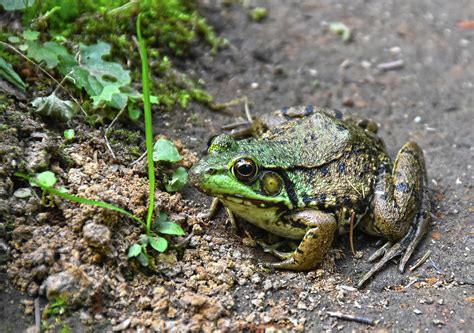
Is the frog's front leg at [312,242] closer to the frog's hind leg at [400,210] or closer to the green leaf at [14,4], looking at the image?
the frog's hind leg at [400,210]

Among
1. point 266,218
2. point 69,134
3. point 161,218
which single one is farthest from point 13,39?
point 266,218

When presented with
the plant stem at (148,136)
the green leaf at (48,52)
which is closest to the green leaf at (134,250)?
the plant stem at (148,136)

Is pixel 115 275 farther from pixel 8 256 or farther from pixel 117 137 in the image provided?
pixel 117 137

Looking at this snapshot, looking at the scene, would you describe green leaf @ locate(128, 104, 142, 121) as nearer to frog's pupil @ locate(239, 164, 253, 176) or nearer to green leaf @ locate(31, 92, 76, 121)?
green leaf @ locate(31, 92, 76, 121)

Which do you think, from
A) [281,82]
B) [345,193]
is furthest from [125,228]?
[281,82]

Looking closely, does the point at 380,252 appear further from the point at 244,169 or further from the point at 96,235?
the point at 96,235
